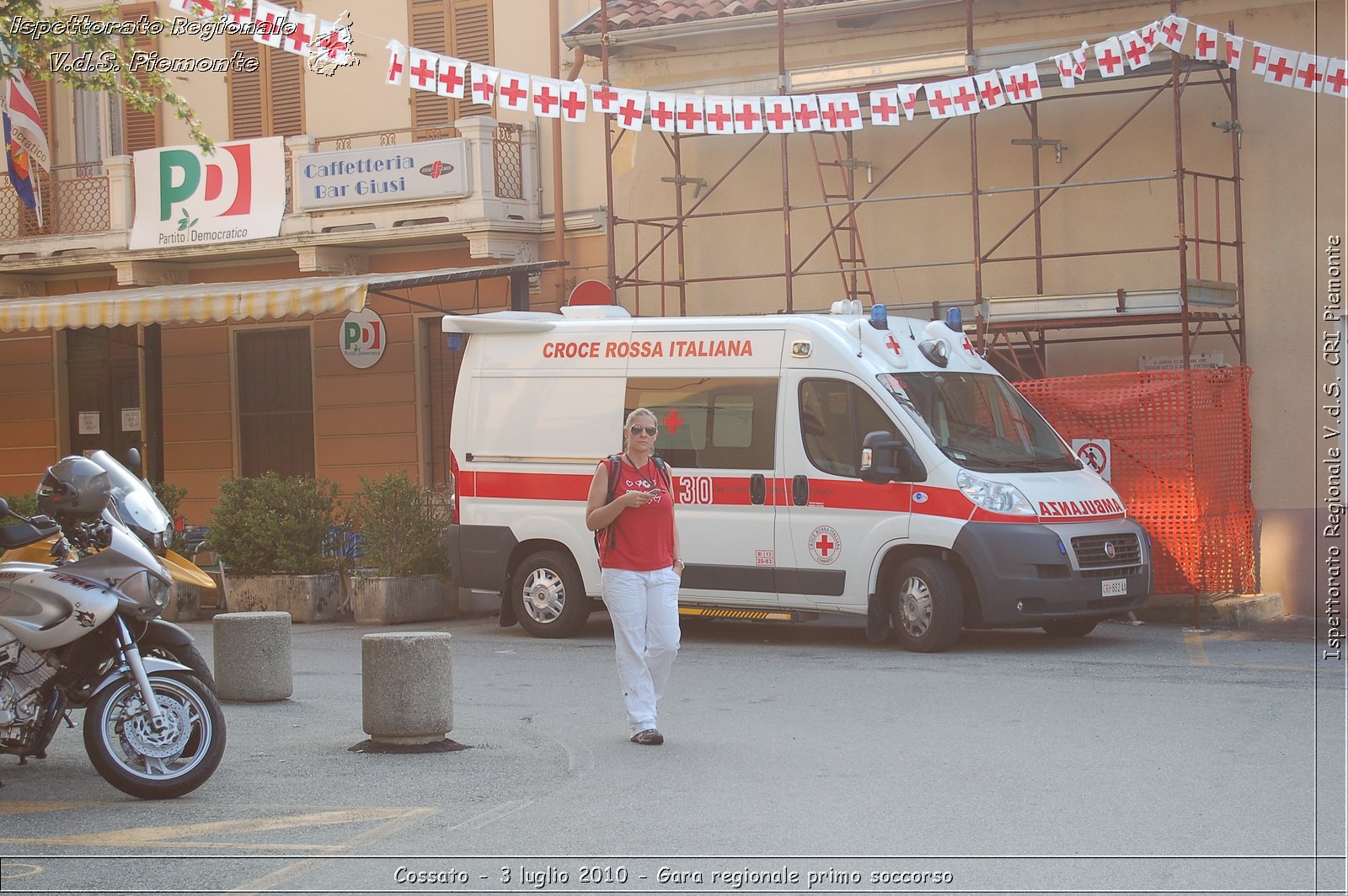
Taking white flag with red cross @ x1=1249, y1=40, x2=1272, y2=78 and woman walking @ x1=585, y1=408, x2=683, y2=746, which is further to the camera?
white flag with red cross @ x1=1249, y1=40, x2=1272, y2=78

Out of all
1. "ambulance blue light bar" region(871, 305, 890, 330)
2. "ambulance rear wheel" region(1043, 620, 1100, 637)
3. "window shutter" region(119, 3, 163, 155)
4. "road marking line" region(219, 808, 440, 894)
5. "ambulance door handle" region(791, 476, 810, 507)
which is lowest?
"ambulance rear wheel" region(1043, 620, 1100, 637)

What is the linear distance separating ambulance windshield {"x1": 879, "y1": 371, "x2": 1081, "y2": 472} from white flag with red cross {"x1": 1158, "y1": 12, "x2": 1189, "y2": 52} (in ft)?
11.7

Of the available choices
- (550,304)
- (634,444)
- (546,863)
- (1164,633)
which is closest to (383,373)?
(550,304)

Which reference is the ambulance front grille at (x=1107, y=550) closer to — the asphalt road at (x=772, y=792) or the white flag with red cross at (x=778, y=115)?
the asphalt road at (x=772, y=792)

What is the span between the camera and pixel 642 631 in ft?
28.7

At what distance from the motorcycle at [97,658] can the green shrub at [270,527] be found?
865cm

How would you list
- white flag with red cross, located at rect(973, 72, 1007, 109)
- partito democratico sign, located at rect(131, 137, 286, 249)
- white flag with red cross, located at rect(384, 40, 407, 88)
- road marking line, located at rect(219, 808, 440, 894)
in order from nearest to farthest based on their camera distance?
road marking line, located at rect(219, 808, 440, 894) < white flag with red cross, located at rect(973, 72, 1007, 109) < white flag with red cross, located at rect(384, 40, 407, 88) < partito democratico sign, located at rect(131, 137, 286, 249)

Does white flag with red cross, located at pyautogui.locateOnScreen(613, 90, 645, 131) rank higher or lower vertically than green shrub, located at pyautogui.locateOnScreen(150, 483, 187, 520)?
higher

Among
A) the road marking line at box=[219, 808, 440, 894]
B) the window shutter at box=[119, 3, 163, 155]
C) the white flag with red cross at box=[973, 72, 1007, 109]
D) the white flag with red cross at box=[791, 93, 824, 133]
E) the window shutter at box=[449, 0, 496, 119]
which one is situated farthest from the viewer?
the window shutter at box=[119, 3, 163, 155]

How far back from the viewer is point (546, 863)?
19.8 ft

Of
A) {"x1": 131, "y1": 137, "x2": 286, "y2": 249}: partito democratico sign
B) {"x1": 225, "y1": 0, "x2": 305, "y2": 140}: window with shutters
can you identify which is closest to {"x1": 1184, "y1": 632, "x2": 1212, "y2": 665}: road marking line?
{"x1": 131, "y1": 137, "x2": 286, "y2": 249}: partito democratico sign

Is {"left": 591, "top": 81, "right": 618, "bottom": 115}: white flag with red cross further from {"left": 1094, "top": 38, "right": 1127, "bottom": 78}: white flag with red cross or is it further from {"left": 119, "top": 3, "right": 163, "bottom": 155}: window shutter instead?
{"left": 119, "top": 3, "right": 163, "bottom": 155}: window shutter

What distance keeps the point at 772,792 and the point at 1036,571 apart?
5.05 m

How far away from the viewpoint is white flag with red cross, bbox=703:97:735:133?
619 inches
